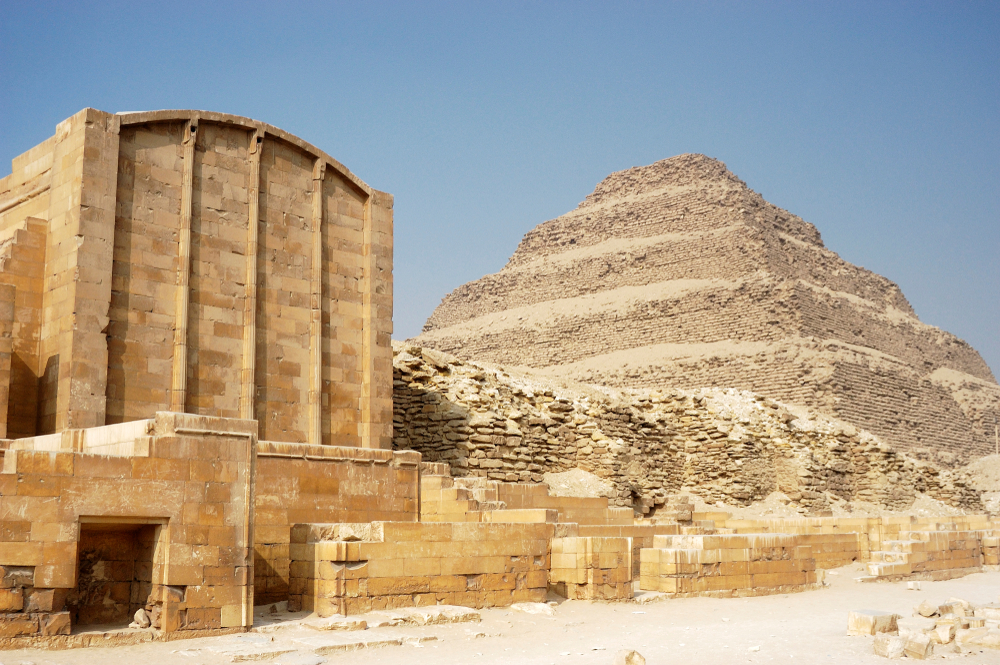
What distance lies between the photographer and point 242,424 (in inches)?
351

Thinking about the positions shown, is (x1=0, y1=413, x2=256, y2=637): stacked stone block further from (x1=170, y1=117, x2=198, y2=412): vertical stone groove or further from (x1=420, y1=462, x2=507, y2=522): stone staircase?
(x1=420, y1=462, x2=507, y2=522): stone staircase

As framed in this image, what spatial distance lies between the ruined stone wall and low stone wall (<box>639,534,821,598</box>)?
7705 millimetres

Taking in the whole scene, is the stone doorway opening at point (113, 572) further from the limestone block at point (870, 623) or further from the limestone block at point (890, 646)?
the limestone block at point (870, 623)

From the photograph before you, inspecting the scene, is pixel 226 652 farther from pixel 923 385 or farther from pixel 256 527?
pixel 923 385

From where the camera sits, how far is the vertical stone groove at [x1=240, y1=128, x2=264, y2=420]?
13.2 metres

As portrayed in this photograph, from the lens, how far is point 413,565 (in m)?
9.77

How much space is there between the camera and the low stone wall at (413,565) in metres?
9.36

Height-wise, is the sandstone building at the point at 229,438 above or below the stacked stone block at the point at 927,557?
above

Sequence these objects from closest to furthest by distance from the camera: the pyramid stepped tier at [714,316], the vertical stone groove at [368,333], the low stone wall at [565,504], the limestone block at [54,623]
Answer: the limestone block at [54,623], the low stone wall at [565,504], the vertical stone groove at [368,333], the pyramid stepped tier at [714,316]

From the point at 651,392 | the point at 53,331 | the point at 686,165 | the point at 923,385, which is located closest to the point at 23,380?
the point at 53,331

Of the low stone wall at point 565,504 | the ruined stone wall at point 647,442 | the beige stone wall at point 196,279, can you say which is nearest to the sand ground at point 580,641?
the low stone wall at point 565,504

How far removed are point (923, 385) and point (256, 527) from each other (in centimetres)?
6439

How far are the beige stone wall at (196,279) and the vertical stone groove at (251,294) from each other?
0.02m

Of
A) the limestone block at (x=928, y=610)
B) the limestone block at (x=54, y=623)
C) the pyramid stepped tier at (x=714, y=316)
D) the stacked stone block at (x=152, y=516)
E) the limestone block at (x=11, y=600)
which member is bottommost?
the limestone block at (x=928, y=610)
